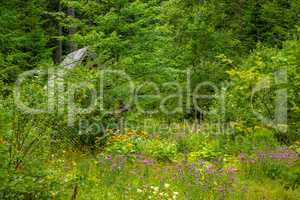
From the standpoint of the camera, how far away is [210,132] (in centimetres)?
1527

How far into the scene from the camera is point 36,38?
2666 cm

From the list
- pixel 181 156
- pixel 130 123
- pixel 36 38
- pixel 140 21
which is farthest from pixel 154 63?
pixel 36 38

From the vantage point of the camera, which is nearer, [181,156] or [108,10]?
[181,156]

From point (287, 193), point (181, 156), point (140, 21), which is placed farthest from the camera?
point (140, 21)

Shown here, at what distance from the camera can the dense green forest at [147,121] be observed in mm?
8695

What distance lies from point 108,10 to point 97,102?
460 cm

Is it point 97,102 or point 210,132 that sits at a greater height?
point 97,102

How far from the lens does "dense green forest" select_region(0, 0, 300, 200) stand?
8.70 metres

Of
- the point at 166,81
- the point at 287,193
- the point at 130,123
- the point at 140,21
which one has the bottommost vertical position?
the point at 287,193

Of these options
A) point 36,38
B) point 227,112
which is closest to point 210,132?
point 227,112

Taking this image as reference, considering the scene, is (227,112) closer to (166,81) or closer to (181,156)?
(181,156)

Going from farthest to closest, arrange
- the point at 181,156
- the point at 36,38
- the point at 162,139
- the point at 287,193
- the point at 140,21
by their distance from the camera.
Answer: the point at 36,38, the point at 140,21, the point at 162,139, the point at 181,156, the point at 287,193

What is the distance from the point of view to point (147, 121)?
55.0 feet

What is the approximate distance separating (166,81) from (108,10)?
152 inches
